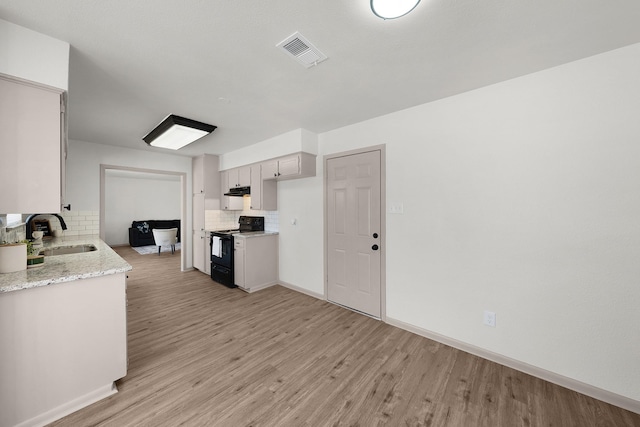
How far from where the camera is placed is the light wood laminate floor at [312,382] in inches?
63.5

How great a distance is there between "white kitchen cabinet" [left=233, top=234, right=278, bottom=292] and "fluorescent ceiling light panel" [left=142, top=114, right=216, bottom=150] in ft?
5.38

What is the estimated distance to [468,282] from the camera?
2361 millimetres

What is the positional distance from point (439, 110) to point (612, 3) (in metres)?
1.24

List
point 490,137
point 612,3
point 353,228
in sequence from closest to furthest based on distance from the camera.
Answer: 1. point 612,3
2. point 490,137
3. point 353,228

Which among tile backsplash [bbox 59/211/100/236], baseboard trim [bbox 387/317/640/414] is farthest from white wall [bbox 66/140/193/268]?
baseboard trim [bbox 387/317/640/414]

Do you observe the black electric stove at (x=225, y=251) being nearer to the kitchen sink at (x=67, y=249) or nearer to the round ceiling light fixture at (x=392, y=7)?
the kitchen sink at (x=67, y=249)

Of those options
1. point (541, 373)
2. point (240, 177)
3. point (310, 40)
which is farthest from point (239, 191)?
point (541, 373)

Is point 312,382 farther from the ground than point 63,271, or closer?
closer

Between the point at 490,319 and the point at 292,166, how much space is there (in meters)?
2.87

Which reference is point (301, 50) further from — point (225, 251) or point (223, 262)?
point (223, 262)

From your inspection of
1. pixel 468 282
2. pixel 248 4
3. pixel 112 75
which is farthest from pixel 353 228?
pixel 112 75

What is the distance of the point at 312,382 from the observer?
76.2 inches

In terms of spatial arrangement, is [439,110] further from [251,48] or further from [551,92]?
[251,48]

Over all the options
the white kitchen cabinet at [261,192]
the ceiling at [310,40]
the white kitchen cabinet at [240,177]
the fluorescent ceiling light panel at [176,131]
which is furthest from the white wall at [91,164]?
the white kitchen cabinet at [261,192]
